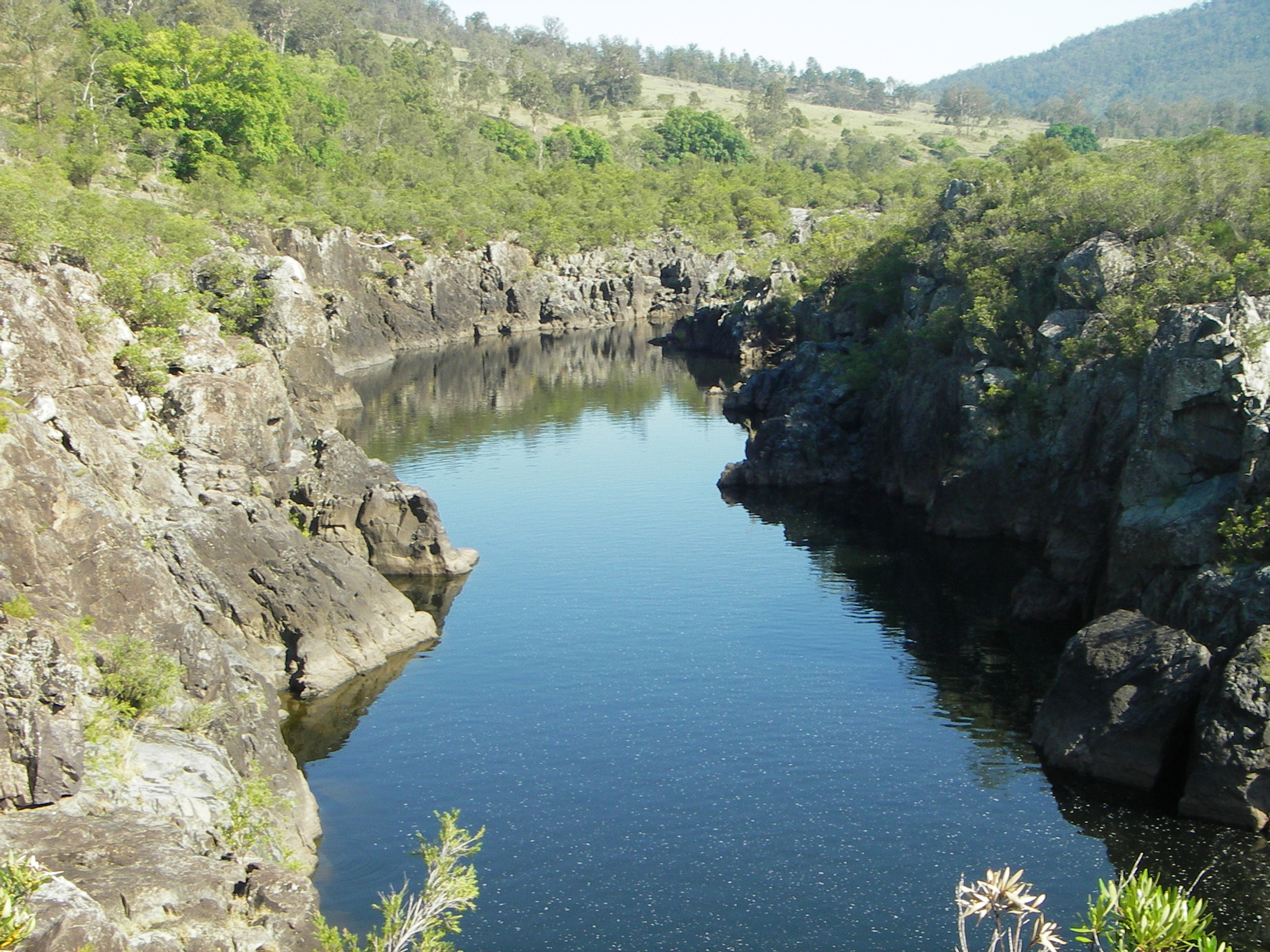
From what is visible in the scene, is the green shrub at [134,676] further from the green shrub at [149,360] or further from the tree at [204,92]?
the tree at [204,92]

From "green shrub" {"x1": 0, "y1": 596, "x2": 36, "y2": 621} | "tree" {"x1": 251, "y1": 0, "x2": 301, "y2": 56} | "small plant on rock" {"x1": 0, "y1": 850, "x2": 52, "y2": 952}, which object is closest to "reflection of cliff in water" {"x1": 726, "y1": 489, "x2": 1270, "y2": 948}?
"small plant on rock" {"x1": 0, "y1": 850, "x2": 52, "y2": 952}

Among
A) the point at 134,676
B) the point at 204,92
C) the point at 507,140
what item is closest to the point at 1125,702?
the point at 134,676

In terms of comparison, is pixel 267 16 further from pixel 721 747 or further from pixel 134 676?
pixel 134 676

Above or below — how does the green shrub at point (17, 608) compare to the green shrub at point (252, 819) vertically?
above

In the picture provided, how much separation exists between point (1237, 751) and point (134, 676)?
2781 centimetres

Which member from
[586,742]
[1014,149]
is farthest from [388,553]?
[1014,149]

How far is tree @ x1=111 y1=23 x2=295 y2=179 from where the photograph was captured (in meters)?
117

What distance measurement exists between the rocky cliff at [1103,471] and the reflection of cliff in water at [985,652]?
109cm

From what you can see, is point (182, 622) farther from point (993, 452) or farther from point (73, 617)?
point (993, 452)

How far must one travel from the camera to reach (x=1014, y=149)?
80688mm

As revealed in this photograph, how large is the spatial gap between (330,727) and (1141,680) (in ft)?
80.8

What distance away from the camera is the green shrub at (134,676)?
28344 mm

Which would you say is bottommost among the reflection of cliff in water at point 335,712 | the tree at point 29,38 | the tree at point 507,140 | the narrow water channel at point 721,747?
the reflection of cliff in water at point 335,712

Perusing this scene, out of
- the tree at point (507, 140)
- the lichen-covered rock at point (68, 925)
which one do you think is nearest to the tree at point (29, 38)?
the tree at point (507, 140)
